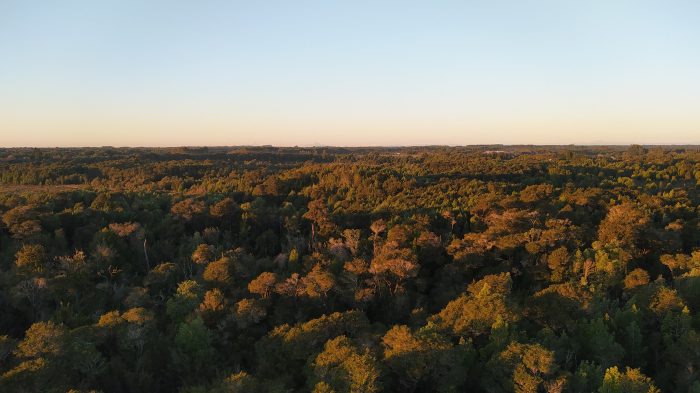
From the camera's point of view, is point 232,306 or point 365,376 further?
point 232,306

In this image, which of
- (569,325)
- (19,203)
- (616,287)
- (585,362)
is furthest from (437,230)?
(19,203)

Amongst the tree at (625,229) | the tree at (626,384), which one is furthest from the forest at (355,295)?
the tree at (625,229)

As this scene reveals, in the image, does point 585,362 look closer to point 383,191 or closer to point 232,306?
point 232,306

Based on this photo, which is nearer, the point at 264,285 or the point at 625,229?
the point at 264,285

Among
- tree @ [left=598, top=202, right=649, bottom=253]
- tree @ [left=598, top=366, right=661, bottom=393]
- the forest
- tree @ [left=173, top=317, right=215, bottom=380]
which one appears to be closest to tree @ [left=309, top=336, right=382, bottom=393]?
the forest

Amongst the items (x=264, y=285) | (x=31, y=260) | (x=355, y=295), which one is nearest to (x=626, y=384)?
(x=355, y=295)

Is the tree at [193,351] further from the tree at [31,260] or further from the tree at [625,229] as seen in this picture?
the tree at [625,229]

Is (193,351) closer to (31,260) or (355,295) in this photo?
(355,295)

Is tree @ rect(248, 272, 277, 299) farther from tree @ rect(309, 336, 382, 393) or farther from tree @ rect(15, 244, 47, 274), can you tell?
tree @ rect(15, 244, 47, 274)

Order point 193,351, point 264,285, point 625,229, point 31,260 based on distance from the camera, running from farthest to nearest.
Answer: point 625,229
point 31,260
point 264,285
point 193,351
